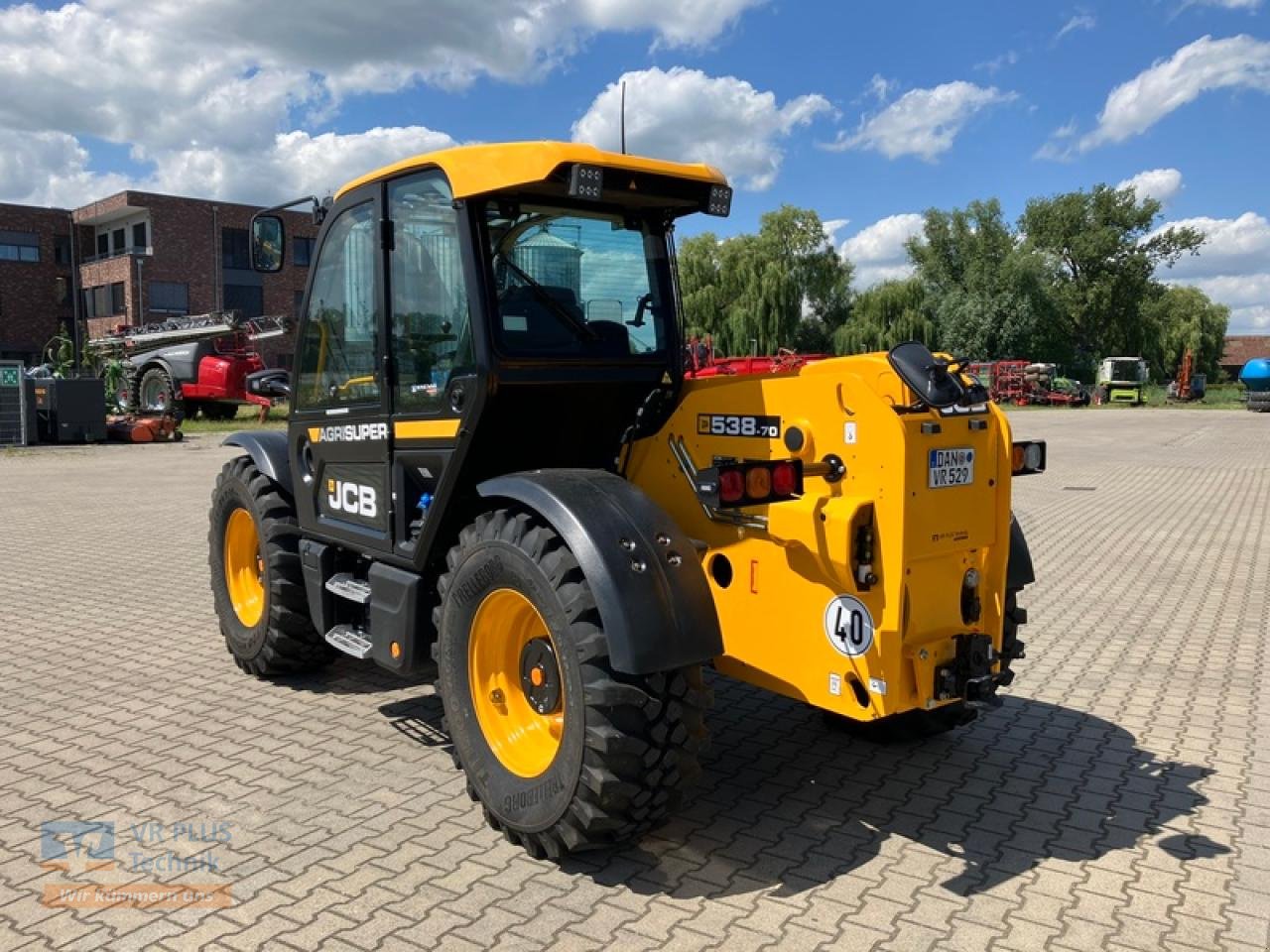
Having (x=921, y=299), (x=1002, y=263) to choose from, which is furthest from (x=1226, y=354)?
(x=921, y=299)

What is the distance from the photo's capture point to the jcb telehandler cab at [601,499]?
3225 mm

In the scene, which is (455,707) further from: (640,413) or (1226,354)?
(1226,354)

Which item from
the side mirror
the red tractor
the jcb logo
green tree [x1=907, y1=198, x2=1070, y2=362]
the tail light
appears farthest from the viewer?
green tree [x1=907, y1=198, x2=1070, y2=362]

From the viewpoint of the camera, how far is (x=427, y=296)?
4.09 m

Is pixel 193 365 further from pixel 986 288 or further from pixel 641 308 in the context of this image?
pixel 986 288

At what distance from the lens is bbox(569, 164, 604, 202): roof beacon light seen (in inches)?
138

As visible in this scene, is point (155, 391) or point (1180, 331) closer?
point (155, 391)

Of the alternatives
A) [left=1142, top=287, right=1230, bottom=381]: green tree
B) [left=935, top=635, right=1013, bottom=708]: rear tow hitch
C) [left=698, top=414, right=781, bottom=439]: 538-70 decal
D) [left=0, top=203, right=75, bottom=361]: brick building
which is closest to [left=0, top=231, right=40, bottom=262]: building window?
[left=0, top=203, right=75, bottom=361]: brick building

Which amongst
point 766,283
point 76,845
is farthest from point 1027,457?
point 766,283

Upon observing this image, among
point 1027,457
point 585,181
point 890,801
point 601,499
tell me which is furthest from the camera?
point 890,801

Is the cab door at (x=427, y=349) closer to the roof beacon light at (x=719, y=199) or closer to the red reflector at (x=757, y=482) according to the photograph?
the roof beacon light at (x=719, y=199)

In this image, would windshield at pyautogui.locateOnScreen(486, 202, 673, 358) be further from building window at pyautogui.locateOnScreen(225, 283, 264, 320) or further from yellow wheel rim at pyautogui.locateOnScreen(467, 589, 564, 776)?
building window at pyautogui.locateOnScreen(225, 283, 264, 320)

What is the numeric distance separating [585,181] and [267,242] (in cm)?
204

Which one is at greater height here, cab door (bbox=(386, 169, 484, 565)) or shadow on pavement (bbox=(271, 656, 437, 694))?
cab door (bbox=(386, 169, 484, 565))
